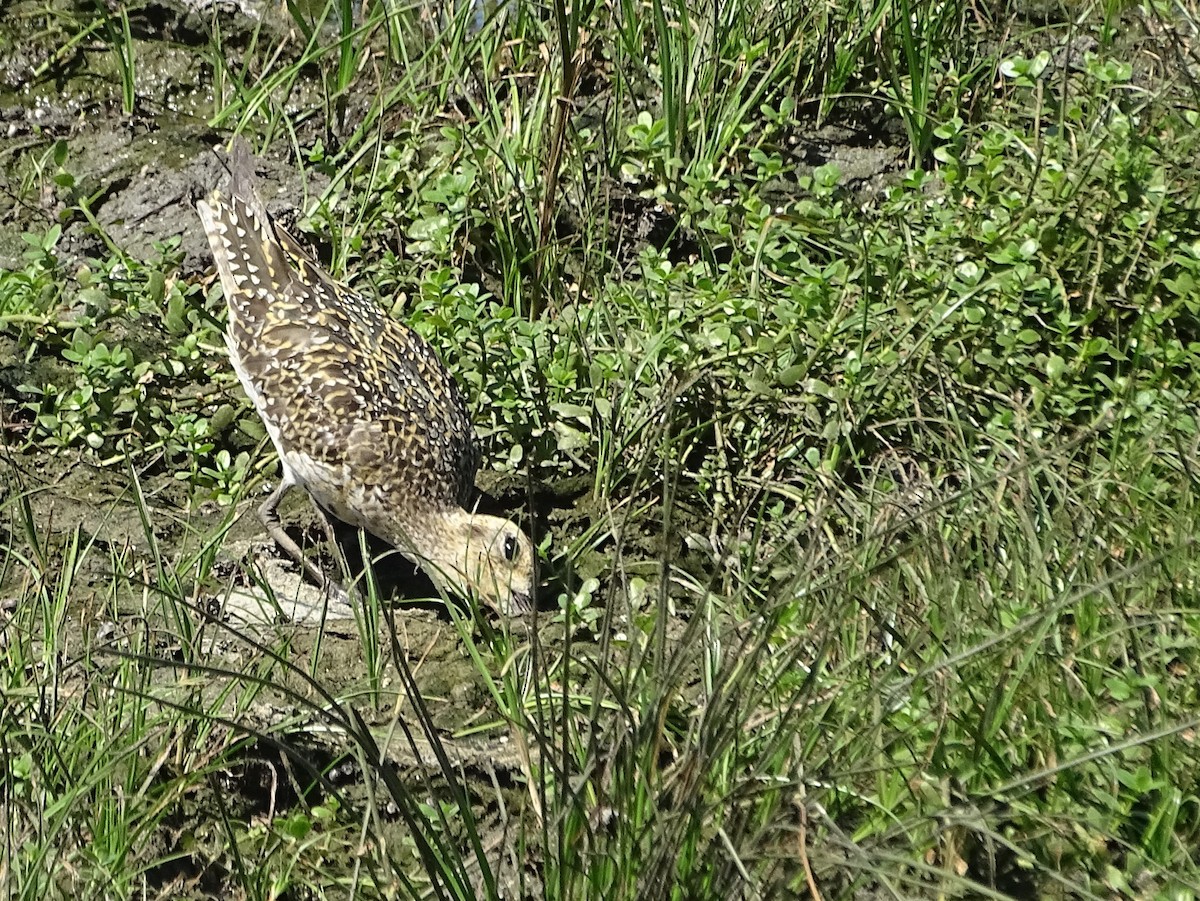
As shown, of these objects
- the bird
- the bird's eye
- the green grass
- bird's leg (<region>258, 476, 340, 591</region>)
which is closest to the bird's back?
the bird

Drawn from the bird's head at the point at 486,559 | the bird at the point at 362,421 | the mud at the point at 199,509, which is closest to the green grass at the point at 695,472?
the mud at the point at 199,509

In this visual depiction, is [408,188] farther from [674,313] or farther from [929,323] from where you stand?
[929,323]

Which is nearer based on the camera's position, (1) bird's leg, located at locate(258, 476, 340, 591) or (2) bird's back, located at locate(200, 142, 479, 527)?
(1) bird's leg, located at locate(258, 476, 340, 591)

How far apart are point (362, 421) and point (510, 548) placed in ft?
2.51

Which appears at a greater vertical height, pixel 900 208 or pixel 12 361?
pixel 900 208

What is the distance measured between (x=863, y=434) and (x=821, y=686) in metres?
1.59

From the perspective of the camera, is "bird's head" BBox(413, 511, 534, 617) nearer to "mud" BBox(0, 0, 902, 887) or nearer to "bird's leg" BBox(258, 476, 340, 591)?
"mud" BBox(0, 0, 902, 887)

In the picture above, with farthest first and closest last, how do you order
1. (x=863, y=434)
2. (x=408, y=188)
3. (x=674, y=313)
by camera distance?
1. (x=408, y=188)
2. (x=674, y=313)
3. (x=863, y=434)

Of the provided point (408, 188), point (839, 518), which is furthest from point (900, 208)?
point (408, 188)

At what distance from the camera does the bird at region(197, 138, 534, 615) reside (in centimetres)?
532

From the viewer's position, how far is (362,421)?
5379 millimetres

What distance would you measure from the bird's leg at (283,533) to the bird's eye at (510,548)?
23.2 inches

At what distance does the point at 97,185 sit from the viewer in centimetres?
670

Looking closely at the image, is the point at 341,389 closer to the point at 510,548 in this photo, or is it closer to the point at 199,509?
the point at 199,509
